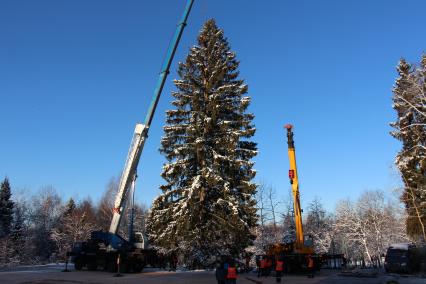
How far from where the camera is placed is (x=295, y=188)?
86.6ft

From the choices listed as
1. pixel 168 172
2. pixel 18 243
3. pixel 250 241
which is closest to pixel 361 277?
pixel 250 241

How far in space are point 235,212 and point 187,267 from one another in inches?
208

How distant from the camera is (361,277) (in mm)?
21938

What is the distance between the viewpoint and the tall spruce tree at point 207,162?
26.3 metres

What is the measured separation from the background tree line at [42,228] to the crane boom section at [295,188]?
32.1 metres

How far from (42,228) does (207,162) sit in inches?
2107

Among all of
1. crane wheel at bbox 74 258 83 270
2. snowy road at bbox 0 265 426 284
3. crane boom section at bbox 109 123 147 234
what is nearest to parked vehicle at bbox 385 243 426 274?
snowy road at bbox 0 265 426 284

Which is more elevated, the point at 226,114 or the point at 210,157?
the point at 226,114

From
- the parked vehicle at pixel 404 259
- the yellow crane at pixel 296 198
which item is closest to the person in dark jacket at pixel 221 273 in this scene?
the yellow crane at pixel 296 198

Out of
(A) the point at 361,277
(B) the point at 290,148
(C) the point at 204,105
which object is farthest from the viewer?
(C) the point at 204,105

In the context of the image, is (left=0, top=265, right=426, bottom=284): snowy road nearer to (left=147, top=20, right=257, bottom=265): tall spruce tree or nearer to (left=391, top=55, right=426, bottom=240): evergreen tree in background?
(left=147, top=20, right=257, bottom=265): tall spruce tree

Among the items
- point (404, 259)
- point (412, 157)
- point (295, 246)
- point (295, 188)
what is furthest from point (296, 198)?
point (412, 157)

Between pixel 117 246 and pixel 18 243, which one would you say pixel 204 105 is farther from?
pixel 18 243

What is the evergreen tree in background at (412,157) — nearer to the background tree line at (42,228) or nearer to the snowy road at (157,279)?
the snowy road at (157,279)
